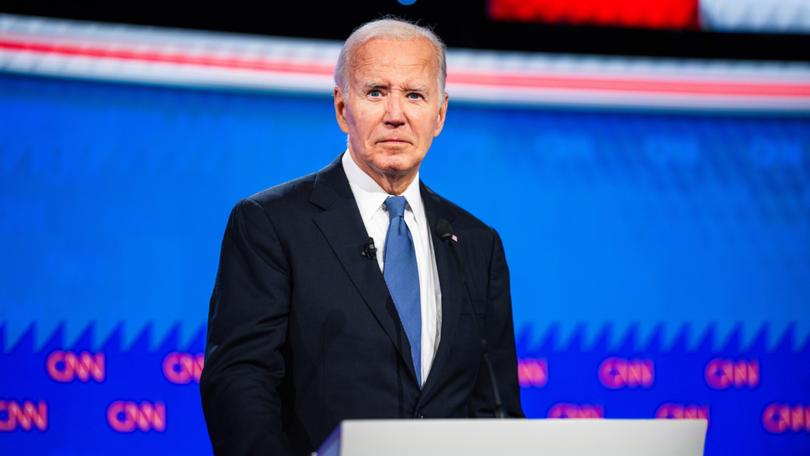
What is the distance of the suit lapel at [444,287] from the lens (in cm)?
193

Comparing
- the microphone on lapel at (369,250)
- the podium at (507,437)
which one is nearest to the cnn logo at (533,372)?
the microphone on lapel at (369,250)

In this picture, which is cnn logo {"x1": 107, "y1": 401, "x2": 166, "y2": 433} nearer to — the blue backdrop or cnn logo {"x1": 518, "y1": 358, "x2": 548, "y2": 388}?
the blue backdrop

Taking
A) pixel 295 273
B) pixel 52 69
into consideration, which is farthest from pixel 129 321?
pixel 295 273

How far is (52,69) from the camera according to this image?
3.01m

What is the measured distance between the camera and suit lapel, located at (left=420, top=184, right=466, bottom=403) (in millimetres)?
1932

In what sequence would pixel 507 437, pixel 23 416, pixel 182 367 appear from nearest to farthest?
pixel 507 437, pixel 23 416, pixel 182 367

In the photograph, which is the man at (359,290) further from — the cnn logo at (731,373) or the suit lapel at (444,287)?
the cnn logo at (731,373)

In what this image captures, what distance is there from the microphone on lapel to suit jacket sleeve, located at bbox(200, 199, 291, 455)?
0.15 m

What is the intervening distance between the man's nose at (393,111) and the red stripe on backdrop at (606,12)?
1.43 metres

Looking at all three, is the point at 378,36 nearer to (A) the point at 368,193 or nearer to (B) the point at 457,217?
(A) the point at 368,193

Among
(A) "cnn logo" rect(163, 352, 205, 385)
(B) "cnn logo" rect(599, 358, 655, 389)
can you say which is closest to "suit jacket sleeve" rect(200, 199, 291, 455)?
(A) "cnn logo" rect(163, 352, 205, 385)

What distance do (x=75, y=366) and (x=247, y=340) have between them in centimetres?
129

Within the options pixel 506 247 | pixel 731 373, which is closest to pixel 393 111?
pixel 506 247

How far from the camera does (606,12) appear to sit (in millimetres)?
3438
